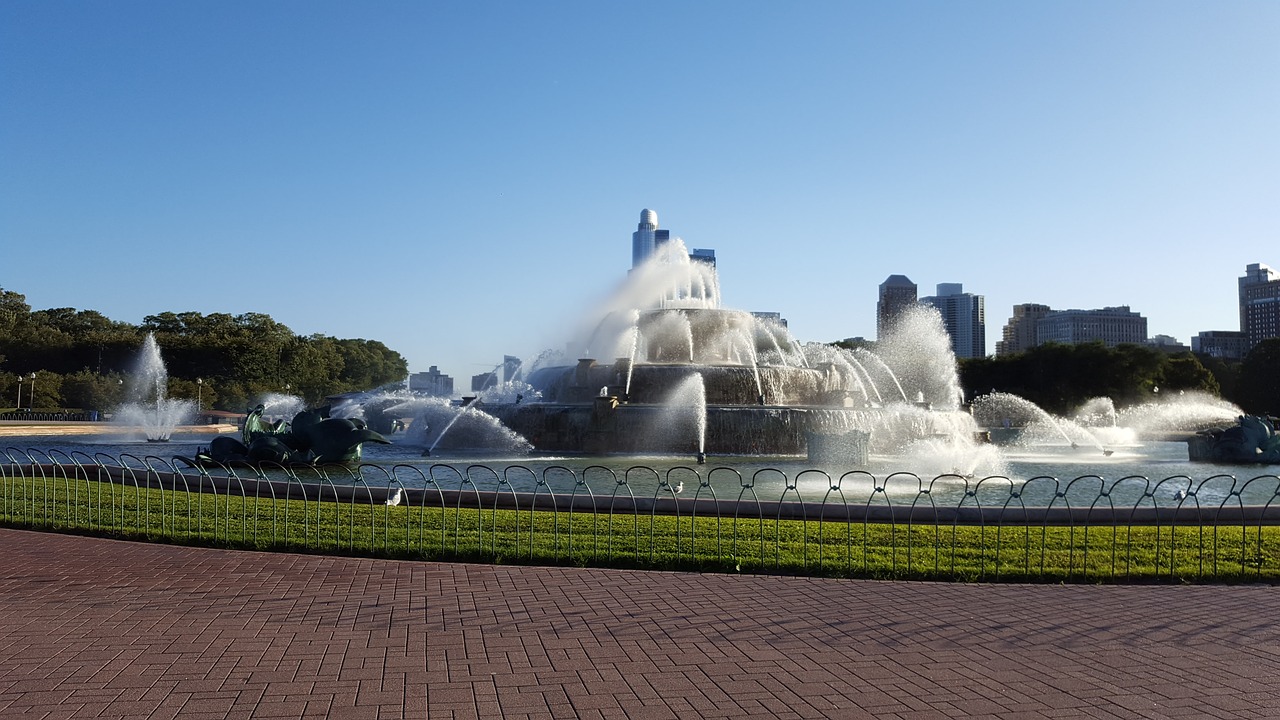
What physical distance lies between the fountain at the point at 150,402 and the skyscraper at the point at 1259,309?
146 metres

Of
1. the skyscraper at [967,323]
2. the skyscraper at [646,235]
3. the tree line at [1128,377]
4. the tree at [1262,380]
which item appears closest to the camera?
the tree at [1262,380]

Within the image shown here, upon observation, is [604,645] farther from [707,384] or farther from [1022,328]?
[1022,328]

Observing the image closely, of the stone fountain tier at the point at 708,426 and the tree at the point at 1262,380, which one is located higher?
the tree at the point at 1262,380

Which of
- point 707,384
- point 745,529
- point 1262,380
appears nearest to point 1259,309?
point 1262,380

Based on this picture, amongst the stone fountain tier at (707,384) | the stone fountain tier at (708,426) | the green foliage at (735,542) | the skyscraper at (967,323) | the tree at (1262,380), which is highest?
the skyscraper at (967,323)

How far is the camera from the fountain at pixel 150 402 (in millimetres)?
51388

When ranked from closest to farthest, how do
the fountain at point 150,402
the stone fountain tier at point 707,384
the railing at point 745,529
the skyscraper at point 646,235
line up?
1. the railing at point 745,529
2. the stone fountain tier at point 707,384
3. the fountain at point 150,402
4. the skyscraper at point 646,235

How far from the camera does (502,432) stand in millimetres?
25828

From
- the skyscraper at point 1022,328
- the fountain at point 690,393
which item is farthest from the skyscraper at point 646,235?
the skyscraper at point 1022,328

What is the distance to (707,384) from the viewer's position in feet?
94.8

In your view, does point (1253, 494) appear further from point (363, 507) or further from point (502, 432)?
point (502, 432)

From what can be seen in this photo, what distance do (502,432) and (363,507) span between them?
12.6 metres

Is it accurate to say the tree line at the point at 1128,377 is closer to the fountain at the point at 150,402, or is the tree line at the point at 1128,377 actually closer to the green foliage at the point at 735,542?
the fountain at the point at 150,402

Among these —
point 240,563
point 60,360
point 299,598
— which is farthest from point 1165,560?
point 60,360
